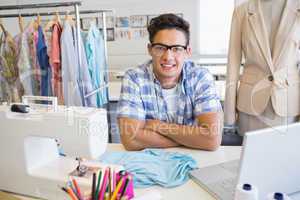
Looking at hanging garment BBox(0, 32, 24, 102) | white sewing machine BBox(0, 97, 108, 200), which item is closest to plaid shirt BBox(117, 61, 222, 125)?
white sewing machine BBox(0, 97, 108, 200)

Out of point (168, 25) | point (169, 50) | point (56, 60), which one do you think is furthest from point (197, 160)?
point (56, 60)

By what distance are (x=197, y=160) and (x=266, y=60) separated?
0.71m

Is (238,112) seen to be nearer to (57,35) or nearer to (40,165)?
(40,165)

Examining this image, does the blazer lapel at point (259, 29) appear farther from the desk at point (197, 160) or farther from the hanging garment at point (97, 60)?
the hanging garment at point (97, 60)

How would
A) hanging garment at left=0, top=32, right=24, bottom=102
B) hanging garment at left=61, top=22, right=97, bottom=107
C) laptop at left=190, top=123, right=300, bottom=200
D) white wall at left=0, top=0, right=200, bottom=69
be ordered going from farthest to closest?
1. white wall at left=0, top=0, right=200, bottom=69
2. hanging garment at left=0, top=32, right=24, bottom=102
3. hanging garment at left=61, top=22, right=97, bottom=107
4. laptop at left=190, top=123, right=300, bottom=200

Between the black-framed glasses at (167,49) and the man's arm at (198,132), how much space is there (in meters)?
0.34

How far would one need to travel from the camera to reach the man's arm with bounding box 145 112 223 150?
1.28m

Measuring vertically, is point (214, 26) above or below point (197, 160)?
above

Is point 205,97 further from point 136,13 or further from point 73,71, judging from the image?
point 136,13

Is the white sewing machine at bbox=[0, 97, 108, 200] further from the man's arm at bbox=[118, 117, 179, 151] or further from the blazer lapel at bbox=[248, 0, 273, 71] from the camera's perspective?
the blazer lapel at bbox=[248, 0, 273, 71]

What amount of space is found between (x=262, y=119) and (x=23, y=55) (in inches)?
76.3

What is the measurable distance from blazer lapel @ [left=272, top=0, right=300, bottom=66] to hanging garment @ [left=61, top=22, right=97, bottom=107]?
1536 mm

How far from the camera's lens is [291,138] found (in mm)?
752

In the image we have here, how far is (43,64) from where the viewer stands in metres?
2.46
